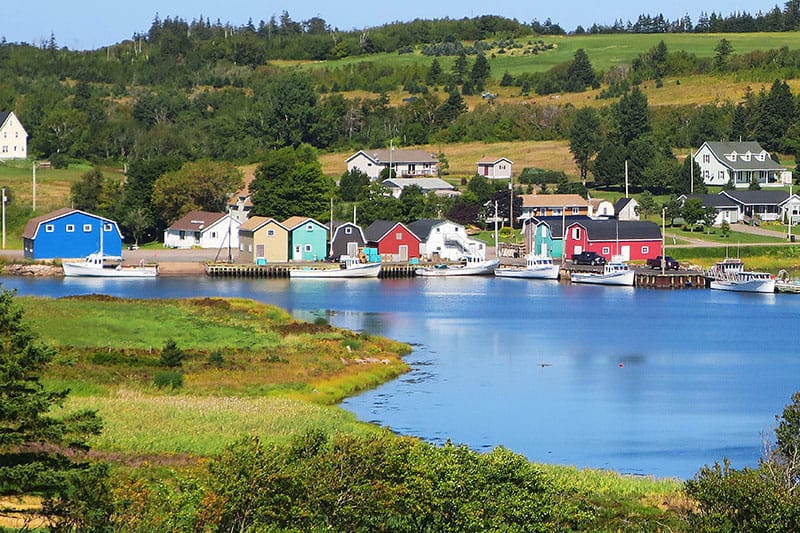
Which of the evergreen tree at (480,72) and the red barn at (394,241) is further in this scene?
the evergreen tree at (480,72)

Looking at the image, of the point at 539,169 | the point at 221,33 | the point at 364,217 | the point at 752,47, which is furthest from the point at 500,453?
the point at 221,33

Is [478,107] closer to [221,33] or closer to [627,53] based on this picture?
[627,53]

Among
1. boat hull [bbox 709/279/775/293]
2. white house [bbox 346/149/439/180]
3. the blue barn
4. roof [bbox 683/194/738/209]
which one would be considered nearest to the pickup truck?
boat hull [bbox 709/279/775/293]

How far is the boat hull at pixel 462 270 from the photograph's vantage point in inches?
2901

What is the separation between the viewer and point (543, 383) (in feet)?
129

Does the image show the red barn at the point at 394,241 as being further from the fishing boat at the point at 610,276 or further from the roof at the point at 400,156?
the roof at the point at 400,156

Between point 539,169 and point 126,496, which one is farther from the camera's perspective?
point 539,169

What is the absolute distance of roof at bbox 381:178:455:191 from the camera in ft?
295

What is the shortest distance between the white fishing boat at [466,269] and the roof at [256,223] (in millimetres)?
8327

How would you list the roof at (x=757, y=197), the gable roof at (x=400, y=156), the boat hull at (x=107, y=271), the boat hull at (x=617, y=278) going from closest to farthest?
1. the boat hull at (x=617, y=278)
2. the boat hull at (x=107, y=271)
3. the roof at (x=757, y=197)
4. the gable roof at (x=400, y=156)

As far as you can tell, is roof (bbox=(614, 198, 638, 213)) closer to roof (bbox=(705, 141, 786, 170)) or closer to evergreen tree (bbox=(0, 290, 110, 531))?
roof (bbox=(705, 141, 786, 170))

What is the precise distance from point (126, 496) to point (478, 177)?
237 feet

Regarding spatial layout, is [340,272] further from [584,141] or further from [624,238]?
[584,141]

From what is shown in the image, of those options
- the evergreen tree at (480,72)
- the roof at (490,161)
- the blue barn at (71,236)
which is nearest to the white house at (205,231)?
the blue barn at (71,236)
